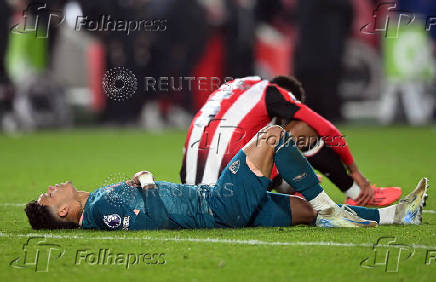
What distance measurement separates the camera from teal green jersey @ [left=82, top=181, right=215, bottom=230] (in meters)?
4.72

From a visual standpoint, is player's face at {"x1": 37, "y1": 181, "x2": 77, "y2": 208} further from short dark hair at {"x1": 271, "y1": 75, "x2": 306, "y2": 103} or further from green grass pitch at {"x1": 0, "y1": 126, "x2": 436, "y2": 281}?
short dark hair at {"x1": 271, "y1": 75, "x2": 306, "y2": 103}

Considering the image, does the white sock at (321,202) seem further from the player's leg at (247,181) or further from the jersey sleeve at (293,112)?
the jersey sleeve at (293,112)

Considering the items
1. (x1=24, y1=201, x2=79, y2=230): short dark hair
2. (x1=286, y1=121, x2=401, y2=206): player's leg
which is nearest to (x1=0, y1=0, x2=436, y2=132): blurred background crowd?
(x1=286, y1=121, x2=401, y2=206): player's leg

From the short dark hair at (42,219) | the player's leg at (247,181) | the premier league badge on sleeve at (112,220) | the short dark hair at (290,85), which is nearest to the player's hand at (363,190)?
the short dark hair at (290,85)

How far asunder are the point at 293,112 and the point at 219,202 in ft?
3.69

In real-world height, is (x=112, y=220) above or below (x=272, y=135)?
below

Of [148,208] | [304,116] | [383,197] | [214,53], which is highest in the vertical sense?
[214,53]

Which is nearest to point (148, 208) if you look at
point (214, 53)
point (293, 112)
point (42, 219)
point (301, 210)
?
point (42, 219)

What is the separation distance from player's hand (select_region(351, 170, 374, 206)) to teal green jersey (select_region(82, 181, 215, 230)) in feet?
5.09

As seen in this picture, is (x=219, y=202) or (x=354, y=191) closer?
(x=219, y=202)

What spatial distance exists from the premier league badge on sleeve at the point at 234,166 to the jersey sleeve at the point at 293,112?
3.23ft

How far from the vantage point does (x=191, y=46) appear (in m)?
A: 15.1

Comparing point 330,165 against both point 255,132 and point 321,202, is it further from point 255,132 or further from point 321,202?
point 321,202

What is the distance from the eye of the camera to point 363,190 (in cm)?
598
